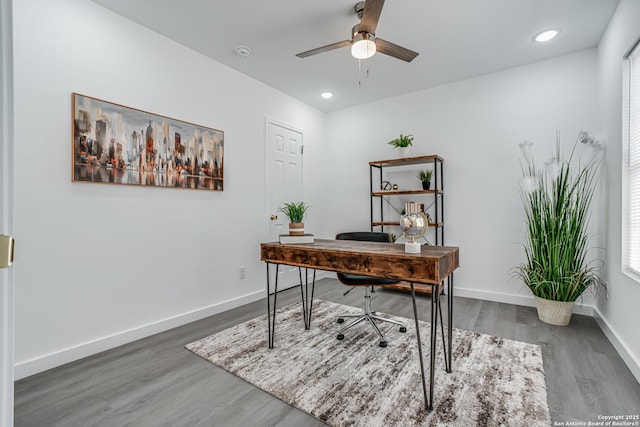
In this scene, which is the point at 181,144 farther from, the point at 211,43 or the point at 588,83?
the point at 588,83

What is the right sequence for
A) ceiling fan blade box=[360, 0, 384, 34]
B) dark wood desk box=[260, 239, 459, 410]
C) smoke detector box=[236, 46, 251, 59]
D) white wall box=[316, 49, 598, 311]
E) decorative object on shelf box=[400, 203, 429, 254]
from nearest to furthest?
dark wood desk box=[260, 239, 459, 410]
decorative object on shelf box=[400, 203, 429, 254]
ceiling fan blade box=[360, 0, 384, 34]
smoke detector box=[236, 46, 251, 59]
white wall box=[316, 49, 598, 311]

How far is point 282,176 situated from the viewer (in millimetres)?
4082

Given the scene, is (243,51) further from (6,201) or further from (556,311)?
(556,311)

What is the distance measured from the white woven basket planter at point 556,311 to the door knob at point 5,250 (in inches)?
142

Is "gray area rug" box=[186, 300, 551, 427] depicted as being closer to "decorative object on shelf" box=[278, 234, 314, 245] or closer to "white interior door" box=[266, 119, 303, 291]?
"decorative object on shelf" box=[278, 234, 314, 245]

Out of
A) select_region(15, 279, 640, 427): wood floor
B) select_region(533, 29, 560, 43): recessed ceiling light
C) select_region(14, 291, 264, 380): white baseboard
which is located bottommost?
select_region(15, 279, 640, 427): wood floor

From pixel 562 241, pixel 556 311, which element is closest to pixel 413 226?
pixel 562 241

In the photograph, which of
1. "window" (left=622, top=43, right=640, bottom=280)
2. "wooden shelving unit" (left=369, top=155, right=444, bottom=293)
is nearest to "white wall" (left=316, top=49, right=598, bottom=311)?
"wooden shelving unit" (left=369, top=155, right=444, bottom=293)

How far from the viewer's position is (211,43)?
2842 mm

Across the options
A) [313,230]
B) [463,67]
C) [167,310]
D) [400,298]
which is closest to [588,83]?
[463,67]

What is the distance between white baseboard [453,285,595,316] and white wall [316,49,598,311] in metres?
0.01

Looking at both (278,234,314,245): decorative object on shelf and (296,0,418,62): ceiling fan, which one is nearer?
(296,0,418,62): ceiling fan

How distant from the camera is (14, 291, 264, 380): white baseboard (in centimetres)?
196

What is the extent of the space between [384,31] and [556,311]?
9.83 ft
